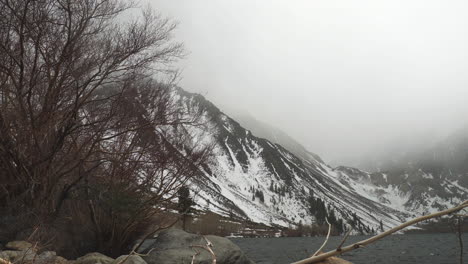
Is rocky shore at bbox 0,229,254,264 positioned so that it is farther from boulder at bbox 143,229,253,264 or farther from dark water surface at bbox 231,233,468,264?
dark water surface at bbox 231,233,468,264

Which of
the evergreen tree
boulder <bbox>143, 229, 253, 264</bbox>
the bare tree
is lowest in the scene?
boulder <bbox>143, 229, 253, 264</bbox>

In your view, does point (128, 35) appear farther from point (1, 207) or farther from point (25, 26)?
point (1, 207)

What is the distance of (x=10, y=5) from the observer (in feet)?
28.8

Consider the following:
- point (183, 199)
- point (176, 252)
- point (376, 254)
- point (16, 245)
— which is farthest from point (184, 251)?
point (376, 254)

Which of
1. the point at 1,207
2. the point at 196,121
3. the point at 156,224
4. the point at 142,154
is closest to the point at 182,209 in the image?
the point at 156,224

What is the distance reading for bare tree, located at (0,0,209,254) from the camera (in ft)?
29.7

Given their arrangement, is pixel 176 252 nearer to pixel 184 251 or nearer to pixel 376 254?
pixel 184 251

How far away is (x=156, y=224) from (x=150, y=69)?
7.93m

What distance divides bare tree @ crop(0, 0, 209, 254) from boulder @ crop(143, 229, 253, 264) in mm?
1560

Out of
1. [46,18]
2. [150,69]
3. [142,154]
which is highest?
[46,18]

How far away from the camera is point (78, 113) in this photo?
34.0 feet

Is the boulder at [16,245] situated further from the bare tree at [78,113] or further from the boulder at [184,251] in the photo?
the boulder at [184,251]

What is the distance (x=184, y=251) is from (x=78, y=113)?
6.00 m

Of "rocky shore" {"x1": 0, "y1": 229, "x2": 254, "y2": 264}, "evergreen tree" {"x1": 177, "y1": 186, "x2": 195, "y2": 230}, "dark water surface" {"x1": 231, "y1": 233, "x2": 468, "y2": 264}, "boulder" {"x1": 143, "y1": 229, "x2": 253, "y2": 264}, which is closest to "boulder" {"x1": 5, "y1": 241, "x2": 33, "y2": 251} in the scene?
"rocky shore" {"x1": 0, "y1": 229, "x2": 254, "y2": 264}
